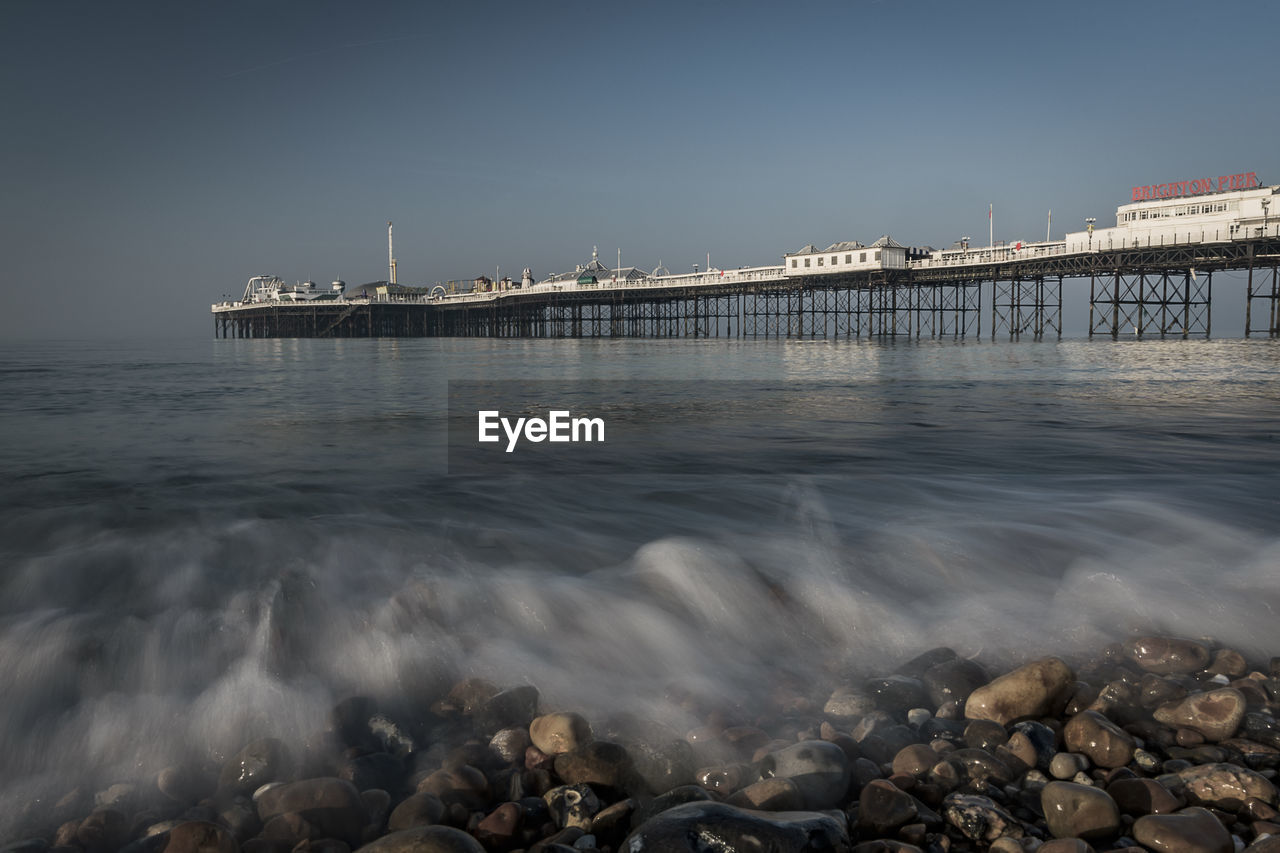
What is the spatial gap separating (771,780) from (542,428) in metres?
10.6

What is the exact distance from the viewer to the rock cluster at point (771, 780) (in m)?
2.40

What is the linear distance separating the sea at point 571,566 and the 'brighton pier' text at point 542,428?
1.35 feet

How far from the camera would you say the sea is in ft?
11.5

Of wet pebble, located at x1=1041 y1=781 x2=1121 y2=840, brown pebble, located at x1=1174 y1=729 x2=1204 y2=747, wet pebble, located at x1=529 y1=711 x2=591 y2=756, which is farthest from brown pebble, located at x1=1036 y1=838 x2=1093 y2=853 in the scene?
wet pebble, located at x1=529 y1=711 x2=591 y2=756

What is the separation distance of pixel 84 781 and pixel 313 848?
3.47 ft

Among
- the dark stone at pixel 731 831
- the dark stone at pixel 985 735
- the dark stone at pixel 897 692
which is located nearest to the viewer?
the dark stone at pixel 731 831

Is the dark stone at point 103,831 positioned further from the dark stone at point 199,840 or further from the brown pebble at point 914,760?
the brown pebble at point 914,760

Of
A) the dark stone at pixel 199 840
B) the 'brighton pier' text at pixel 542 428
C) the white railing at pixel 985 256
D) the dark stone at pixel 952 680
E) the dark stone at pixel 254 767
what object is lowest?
the dark stone at pixel 254 767

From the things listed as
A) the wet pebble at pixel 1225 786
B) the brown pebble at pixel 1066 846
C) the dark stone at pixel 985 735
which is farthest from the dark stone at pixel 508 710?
the wet pebble at pixel 1225 786

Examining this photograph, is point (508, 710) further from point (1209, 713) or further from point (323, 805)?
point (1209, 713)

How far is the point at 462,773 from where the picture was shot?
276 centimetres

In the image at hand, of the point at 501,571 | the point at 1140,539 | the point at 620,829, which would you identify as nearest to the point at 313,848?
the point at 620,829

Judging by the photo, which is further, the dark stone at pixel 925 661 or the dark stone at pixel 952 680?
the dark stone at pixel 925 661

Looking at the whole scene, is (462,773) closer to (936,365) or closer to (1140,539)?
(1140,539)
